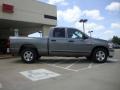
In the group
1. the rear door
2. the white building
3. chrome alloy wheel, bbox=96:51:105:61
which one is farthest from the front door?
the white building

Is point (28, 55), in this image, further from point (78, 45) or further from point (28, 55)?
point (78, 45)

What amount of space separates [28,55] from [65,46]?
213cm

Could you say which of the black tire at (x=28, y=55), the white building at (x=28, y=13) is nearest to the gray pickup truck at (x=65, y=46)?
the black tire at (x=28, y=55)

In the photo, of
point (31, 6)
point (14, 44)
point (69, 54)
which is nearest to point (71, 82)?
point (69, 54)

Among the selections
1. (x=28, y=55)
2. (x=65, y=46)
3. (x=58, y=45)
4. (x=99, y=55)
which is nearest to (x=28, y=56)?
(x=28, y=55)

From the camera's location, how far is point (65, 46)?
39.8 ft

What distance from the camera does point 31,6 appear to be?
78.4ft

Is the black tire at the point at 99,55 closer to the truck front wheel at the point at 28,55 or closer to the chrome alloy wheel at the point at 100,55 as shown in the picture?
the chrome alloy wheel at the point at 100,55

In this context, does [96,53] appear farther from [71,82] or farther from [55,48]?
[71,82]

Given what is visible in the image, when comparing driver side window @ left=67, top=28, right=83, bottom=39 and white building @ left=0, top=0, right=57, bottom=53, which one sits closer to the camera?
driver side window @ left=67, top=28, right=83, bottom=39

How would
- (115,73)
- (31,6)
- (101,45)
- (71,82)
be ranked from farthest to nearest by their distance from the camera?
(31,6), (101,45), (115,73), (71,82)

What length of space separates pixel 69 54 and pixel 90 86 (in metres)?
5.47

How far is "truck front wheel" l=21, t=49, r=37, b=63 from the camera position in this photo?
12.3 m

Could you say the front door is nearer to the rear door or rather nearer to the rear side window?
the rear door
